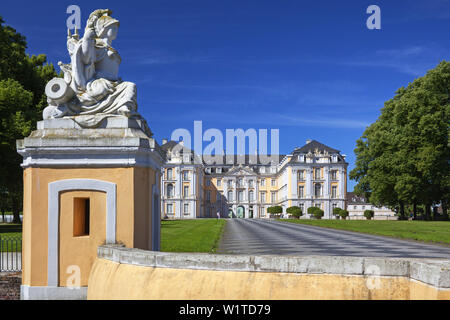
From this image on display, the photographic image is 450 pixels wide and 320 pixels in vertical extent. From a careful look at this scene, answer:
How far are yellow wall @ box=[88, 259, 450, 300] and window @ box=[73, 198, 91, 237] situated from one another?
1.82 metres

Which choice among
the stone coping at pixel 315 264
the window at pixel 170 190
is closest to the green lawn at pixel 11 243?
the stone coping at pixel 315 264

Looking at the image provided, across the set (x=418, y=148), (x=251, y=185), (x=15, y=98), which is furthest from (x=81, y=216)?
(x=251, y=185)

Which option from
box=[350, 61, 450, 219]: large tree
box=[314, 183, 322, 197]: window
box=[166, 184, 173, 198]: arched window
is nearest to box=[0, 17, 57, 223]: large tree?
box=[350, 61, 450, 219]: large tree

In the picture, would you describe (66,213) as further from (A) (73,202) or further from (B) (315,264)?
(B) (315,264)

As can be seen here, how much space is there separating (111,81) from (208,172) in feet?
308

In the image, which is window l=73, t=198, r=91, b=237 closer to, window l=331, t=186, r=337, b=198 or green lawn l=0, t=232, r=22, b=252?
green lawn l=0, t=232, r=22, b=252

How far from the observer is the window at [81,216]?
7.01 meters

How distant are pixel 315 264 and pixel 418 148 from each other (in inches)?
1537

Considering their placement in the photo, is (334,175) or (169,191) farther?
(169,191)

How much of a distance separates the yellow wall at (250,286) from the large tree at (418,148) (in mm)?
37268

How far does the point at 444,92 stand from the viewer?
4166 centimetres

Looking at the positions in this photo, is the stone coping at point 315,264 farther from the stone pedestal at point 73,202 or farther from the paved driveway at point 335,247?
the paved driveway at point 335,247

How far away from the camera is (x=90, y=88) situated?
7.42 m

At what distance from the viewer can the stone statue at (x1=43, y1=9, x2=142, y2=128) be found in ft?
23.7
